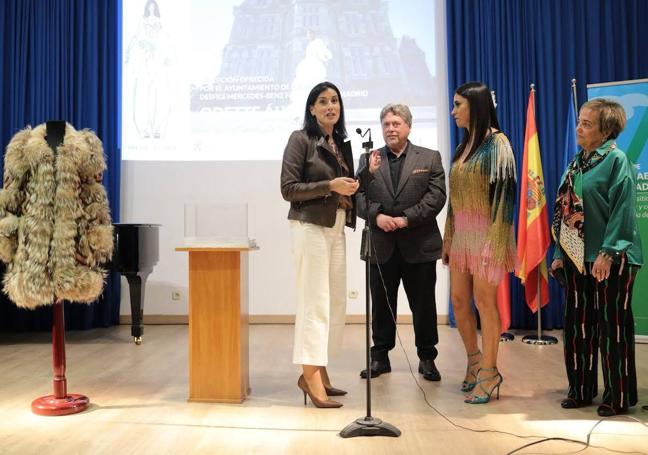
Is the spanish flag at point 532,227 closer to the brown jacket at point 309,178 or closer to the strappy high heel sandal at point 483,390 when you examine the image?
the strappy high heel sandal at point 483,390

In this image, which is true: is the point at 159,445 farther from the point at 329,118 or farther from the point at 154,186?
the point at 154,186

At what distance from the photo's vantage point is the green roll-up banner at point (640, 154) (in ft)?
16.8

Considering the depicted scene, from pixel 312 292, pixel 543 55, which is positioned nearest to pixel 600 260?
pixel 312 292

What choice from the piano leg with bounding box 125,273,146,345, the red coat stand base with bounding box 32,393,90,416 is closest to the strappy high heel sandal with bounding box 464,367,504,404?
the red coat stand base with bounding box 32,393,90,416

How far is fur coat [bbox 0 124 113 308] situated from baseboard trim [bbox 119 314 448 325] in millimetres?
3229

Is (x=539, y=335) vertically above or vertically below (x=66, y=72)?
below

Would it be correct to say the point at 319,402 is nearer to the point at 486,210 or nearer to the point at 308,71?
the point at 486,210

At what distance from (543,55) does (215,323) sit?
4332 millimetres

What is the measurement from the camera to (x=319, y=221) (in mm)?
2973

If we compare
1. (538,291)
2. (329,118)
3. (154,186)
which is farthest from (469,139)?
(154,186)

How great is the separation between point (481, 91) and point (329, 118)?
788 mm

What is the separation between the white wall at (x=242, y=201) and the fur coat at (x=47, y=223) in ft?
10.2

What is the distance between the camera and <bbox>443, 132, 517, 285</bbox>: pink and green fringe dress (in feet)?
10.1

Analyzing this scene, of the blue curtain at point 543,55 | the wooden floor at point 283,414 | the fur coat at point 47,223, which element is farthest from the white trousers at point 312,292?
the blue curtain at point 543,55
